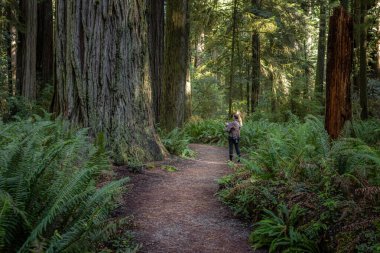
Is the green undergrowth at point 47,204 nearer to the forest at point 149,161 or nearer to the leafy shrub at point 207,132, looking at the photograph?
the forest at point 149,161

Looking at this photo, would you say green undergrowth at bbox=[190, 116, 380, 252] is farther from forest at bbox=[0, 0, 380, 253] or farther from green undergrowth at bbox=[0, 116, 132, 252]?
green undergrowth at bbox=[0, 116, 132, 252]

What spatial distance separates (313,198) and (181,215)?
1793 mm

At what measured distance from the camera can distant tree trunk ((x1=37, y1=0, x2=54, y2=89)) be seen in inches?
610

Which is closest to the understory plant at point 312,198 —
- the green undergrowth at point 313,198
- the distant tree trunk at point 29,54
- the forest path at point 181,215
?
the green undergrowth at point 313,198

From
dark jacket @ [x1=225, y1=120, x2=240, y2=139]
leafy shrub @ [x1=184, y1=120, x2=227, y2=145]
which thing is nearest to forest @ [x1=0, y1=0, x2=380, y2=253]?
leafy shrub @ [x1=184, y1=120, x2=227, y2=145]

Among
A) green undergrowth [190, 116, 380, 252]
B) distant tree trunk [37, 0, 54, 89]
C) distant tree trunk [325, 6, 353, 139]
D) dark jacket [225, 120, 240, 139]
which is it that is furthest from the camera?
distant tree trunk [37, 0, 54, 89]

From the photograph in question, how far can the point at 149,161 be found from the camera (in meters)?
7.43

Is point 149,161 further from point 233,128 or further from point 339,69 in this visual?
point 339,69

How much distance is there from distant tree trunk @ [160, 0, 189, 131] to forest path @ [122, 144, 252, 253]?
212 inches

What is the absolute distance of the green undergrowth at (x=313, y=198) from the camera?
3.57 meters

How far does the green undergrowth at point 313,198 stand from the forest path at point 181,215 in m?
0.27

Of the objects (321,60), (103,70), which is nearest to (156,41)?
(103,70)

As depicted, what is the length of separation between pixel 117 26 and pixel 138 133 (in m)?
2.11

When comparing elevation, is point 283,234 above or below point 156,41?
below
